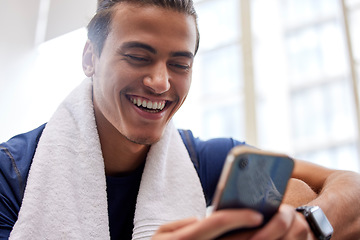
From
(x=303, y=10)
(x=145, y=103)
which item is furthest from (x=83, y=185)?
(x=303, y=10)

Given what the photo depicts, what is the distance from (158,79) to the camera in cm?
88

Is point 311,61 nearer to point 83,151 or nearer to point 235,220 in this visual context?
point 83,151

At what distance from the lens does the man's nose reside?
88 centimetres

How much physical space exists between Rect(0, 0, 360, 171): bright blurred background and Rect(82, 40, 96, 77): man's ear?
86 centimetres

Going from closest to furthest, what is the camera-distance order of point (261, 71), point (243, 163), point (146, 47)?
point (243, 163), point (146, 47), point (261, 71)

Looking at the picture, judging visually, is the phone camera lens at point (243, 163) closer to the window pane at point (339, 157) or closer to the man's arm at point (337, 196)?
the man's arm at point (337, 196)

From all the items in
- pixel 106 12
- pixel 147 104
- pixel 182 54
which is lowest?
pixel 147 104

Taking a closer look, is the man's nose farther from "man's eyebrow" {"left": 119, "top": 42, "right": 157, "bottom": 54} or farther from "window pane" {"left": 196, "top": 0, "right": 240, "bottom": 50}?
"window pane" {"left": 196, "top": 0, "right": 240, "bottom": 50}

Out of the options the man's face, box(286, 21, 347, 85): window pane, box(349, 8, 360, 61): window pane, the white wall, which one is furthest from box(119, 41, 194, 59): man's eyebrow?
box(286, 21, 347, 85): window pane

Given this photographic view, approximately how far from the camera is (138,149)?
40.3 inches

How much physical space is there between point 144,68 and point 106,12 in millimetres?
233

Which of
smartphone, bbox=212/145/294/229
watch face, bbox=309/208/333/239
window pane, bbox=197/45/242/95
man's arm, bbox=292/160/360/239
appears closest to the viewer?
smartphone, bbox=212/145/294/229

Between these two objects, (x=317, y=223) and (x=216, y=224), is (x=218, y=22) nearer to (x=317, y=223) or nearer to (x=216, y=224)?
(x=317, y=223)

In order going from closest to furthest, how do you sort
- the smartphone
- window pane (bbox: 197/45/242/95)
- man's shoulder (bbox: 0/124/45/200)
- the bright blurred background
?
the smartphone → man's shoulder (bbox: 0/124/45/200) → the bright blurred background → window pane (bbox: 197/45/242/95)
